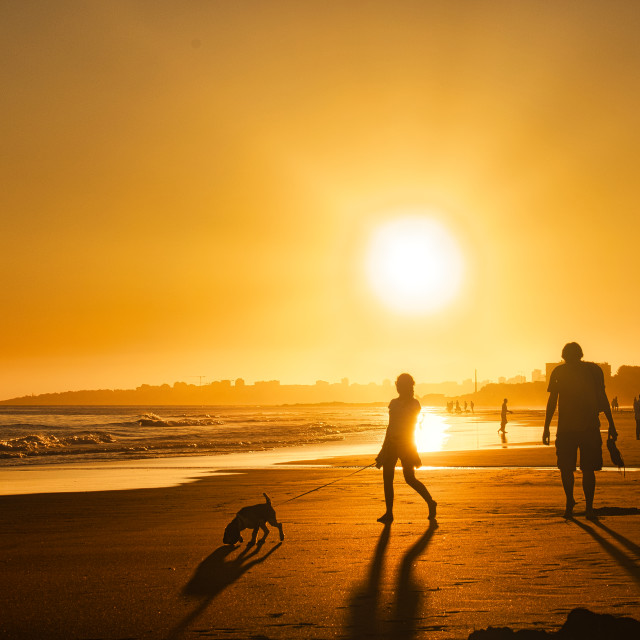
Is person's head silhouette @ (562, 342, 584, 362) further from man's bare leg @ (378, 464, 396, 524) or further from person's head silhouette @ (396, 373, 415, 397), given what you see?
man's bare leg @ (378, 464, 396, 524)

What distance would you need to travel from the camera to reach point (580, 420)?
9531 mm

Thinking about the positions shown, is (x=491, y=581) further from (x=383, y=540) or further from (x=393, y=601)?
(x=383, y=540)

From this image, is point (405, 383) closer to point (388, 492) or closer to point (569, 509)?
point (388, 492)

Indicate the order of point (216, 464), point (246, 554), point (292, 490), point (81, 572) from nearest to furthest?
point (81, 572)
point (246, 554)
point (292, 490)
point (216, 464)

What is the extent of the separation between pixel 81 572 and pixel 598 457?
6100 mm

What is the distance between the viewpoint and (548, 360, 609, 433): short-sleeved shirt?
31.3ft

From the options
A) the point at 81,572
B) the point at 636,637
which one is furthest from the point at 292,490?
the point at 636,637

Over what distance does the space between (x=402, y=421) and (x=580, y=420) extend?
219cm

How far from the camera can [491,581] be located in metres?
6.17

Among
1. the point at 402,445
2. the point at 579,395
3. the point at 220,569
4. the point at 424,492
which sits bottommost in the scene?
the point at 220,569

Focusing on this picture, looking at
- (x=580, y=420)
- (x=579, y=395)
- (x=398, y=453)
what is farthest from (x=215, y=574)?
(x=579, y=395)

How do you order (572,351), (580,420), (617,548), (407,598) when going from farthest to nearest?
1. (572,351)
2. (580,420)
3. (617,548)
4. (407,598)

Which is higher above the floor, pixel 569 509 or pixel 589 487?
pixel 589 487

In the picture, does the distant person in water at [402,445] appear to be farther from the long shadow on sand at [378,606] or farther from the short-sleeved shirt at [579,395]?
the long shadow on sand at [378,606]
